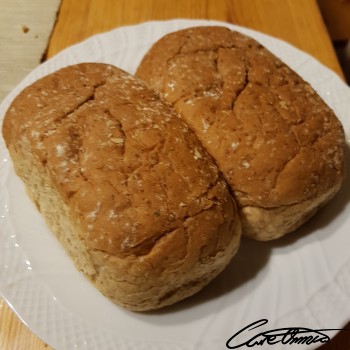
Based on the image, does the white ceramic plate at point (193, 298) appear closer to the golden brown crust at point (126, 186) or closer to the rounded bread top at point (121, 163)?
the golden brown crust at point (126, 186)

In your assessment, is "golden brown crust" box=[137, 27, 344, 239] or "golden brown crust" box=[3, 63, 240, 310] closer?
"golden brown crust" box=[3, 63, 240, 310]

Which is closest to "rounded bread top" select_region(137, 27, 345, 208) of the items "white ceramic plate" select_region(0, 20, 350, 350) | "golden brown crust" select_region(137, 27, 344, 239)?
"golden brown crust" select_region(137, 27, 344, 239)

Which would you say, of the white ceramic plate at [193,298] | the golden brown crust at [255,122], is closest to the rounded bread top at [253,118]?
the golden brown crust at [255,122]

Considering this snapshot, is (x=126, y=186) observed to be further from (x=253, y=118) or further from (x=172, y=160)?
(x=253, y=118)

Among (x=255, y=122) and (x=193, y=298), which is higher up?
(x=255, y=122)

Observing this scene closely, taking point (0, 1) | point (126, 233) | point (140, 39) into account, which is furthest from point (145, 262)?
point (0, 1)

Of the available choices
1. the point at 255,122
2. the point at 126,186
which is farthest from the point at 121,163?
the point at 255,122

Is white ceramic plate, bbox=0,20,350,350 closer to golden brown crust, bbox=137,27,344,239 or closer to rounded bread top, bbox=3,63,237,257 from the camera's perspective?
golden brown crust, bbox=137,27,344,239
